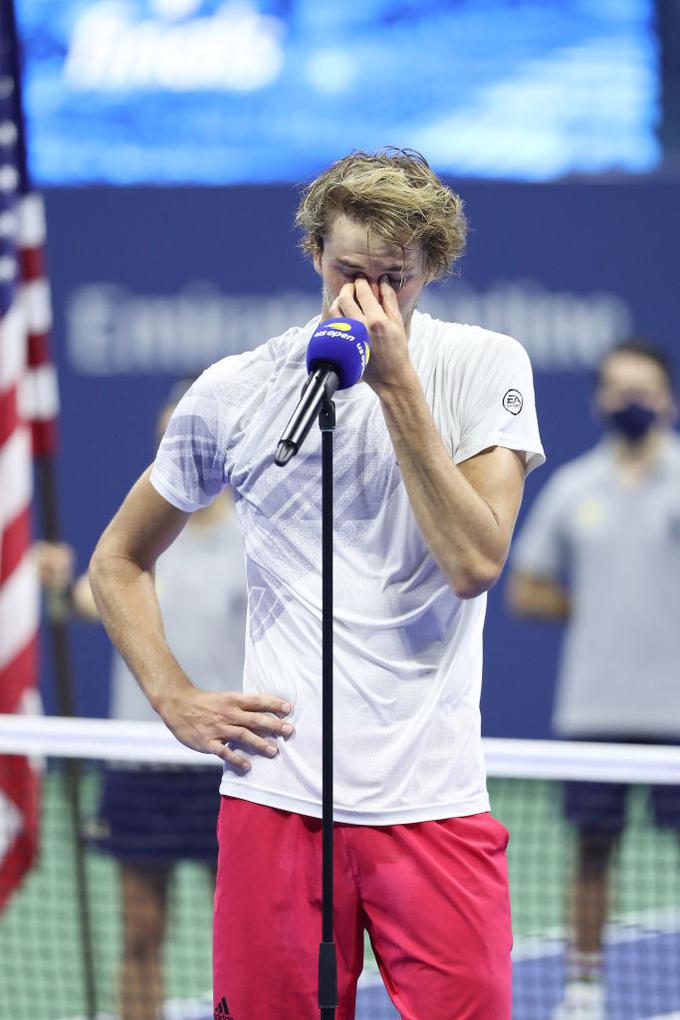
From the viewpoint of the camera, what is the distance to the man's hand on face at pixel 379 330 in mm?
2271

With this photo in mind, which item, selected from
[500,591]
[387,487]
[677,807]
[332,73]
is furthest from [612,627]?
[332,73]

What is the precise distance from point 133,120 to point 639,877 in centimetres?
627

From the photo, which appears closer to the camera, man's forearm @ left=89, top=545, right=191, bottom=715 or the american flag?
man's forearm @ left=89, top=545, right=191, bottom=715

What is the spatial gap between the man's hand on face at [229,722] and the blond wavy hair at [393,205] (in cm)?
70

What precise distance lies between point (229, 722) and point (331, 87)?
351 inches

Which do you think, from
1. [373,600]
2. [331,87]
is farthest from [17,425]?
[331,87]

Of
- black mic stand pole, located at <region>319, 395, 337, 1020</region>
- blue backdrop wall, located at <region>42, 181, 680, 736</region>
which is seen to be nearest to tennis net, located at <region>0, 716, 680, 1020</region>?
black mic stand pole, located at <region>319, 395, 337, 1020</region>

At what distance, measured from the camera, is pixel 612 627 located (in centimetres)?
559

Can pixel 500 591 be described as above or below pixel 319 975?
above

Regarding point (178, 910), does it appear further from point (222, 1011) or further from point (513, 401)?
point (513, 401)

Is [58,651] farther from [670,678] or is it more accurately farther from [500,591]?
[500,591]

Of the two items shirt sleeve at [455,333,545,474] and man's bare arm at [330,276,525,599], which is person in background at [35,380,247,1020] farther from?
man's bare arm at [330,276,525,599]

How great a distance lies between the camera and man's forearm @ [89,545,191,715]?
2.65 m

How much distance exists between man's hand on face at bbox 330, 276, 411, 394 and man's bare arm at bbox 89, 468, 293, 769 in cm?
53
